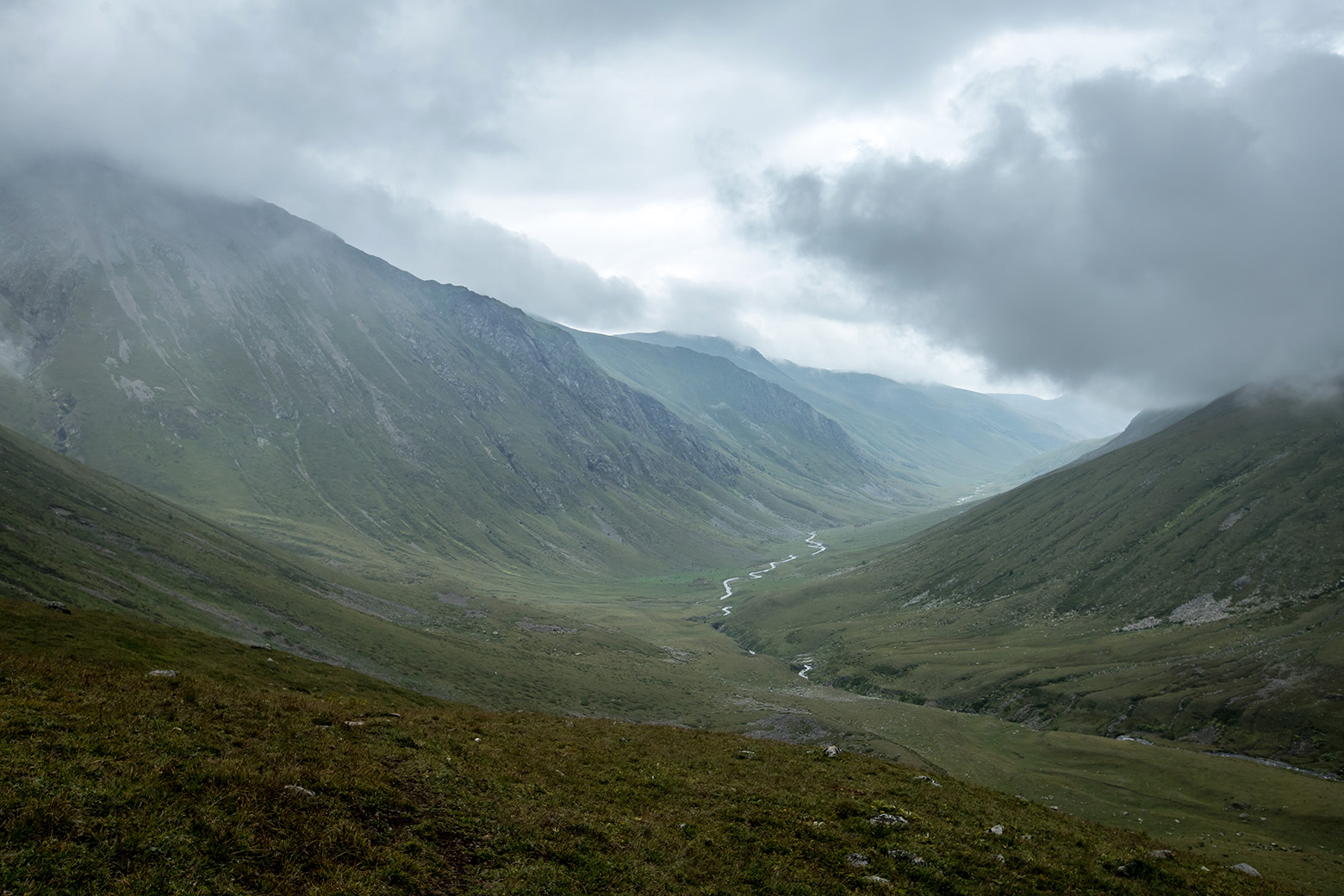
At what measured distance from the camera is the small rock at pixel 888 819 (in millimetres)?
24469

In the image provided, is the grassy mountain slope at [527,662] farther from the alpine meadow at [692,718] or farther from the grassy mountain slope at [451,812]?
the grassy mountain slope at [451,812]

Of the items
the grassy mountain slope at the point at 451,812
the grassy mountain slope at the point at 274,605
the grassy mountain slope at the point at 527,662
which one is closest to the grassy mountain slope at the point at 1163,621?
the grassy mountain slope at the point at 527,662

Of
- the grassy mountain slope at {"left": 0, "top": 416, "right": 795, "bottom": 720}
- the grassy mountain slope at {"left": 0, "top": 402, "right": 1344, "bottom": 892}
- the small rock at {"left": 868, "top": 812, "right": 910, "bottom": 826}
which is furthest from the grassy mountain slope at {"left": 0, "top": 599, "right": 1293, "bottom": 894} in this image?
the grassy mountain slope at {"left": 0, "top": 416, "right": 795, "bottom": 720}

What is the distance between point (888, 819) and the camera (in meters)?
24.7

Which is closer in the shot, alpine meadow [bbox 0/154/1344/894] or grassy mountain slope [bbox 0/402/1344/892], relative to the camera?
alpine meadow [bbox 0/154/1344/894]

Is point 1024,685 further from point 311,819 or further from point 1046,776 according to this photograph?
point 311,819

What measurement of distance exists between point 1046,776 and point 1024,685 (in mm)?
50393

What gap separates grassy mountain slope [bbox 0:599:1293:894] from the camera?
561 inches

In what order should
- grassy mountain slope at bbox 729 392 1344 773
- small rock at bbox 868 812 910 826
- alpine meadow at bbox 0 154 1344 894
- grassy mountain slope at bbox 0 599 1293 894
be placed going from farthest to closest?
grassy mountain slope at bbox 729 392 1344 773
small rock at bbox 868 812 910 826
alpine meadow at bbox 0 154 1344 894
grassy mountain slope at bbox 0 599 1293 894

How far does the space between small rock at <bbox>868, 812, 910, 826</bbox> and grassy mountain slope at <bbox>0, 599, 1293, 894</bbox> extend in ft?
0.27

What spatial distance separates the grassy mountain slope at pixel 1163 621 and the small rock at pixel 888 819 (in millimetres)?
88868

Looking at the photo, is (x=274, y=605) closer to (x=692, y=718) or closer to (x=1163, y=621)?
(x=692, y=718)

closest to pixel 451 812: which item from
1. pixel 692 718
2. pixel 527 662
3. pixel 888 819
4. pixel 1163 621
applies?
pixel 888 819

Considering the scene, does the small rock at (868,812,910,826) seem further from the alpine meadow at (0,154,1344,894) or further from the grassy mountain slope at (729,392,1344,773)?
the grassy mountain slope at (729,392,1344,773)
